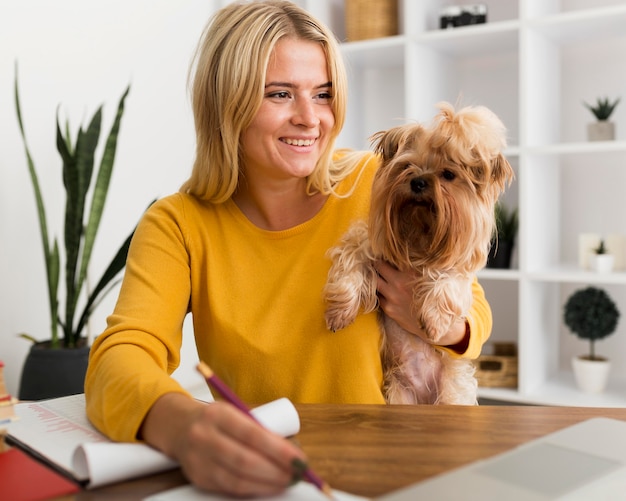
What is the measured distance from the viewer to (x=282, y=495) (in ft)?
2.63

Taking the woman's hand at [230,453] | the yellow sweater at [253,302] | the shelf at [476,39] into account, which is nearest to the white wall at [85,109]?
the shelf at [476,39]

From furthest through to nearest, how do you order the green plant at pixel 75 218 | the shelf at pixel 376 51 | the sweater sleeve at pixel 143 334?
the shelf at pixel 376 51
the green plant at pixel 75 218
the sweater sleeve at pixel 143 334

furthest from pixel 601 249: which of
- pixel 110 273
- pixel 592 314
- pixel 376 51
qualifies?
pixel 110 273

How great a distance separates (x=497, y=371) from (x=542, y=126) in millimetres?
1183

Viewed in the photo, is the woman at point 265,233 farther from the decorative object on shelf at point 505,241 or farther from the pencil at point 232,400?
the decorative object on shelf at point 505,241

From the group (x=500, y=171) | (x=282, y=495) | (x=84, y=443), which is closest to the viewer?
(x=282, y=495)

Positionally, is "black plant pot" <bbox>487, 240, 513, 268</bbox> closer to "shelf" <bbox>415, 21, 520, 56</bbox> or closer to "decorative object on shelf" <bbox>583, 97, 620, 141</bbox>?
"decorative object on shelf" <bbox>583, 97, 620, 141</bbox>

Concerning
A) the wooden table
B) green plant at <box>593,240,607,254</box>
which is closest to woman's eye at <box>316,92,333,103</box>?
the wooden table

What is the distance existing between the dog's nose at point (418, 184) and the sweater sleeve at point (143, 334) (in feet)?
1.81

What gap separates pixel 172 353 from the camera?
1.46 m

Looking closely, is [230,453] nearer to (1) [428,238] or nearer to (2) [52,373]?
(1) [428,238]

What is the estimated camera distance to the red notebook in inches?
33.0

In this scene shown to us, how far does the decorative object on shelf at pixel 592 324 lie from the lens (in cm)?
310

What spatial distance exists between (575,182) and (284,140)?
7.45ft
